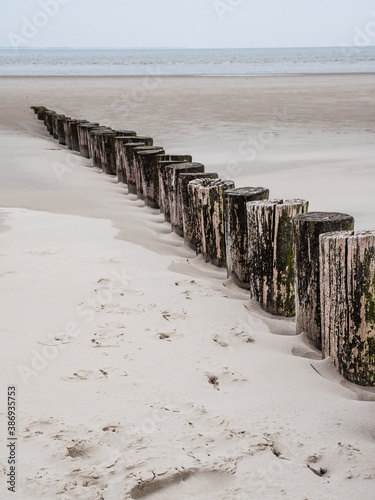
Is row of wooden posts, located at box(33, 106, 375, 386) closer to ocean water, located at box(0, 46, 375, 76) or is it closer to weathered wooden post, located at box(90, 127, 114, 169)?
weathered wooden post, located at box(90, 127, 114, 169)

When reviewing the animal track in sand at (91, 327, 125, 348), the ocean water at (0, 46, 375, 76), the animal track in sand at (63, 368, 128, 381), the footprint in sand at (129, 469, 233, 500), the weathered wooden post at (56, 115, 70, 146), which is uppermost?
the ocean water at (0, 46, 375, 76)

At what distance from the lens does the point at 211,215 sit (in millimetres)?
4031

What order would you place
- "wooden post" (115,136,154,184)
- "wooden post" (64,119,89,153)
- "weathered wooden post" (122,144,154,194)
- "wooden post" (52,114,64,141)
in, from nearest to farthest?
1. "weathered wooden post" (122,144,154,194)
2. "wooden post" (115,136,154,184)
3. "wooden post" (64,119,89,153)
4. "wooden post" (52,114,64,141)

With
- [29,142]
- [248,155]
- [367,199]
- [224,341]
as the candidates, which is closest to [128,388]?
[224,341]

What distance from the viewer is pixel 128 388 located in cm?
232

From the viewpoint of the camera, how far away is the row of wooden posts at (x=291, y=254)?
245 cm

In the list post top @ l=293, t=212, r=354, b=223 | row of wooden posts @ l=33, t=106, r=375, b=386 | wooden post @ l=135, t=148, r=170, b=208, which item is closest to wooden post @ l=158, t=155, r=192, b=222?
row of wooden posts @ l=33, t=106, r=375, b=386

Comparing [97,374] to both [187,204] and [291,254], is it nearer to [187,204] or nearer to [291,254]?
[291,254]

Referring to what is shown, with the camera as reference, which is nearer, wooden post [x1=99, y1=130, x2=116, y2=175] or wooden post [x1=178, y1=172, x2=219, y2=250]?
wooden post [x1=178, y1=172, x2=219, y2=250]

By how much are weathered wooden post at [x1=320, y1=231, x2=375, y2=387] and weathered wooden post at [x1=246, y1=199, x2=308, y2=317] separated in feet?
1.92

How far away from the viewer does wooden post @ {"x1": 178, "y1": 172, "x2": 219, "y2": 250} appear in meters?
4.48

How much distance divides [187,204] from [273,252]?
4.76ft

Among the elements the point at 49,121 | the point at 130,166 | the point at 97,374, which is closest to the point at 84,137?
the point at 130,166

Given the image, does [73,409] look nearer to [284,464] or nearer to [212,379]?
[212,379]
